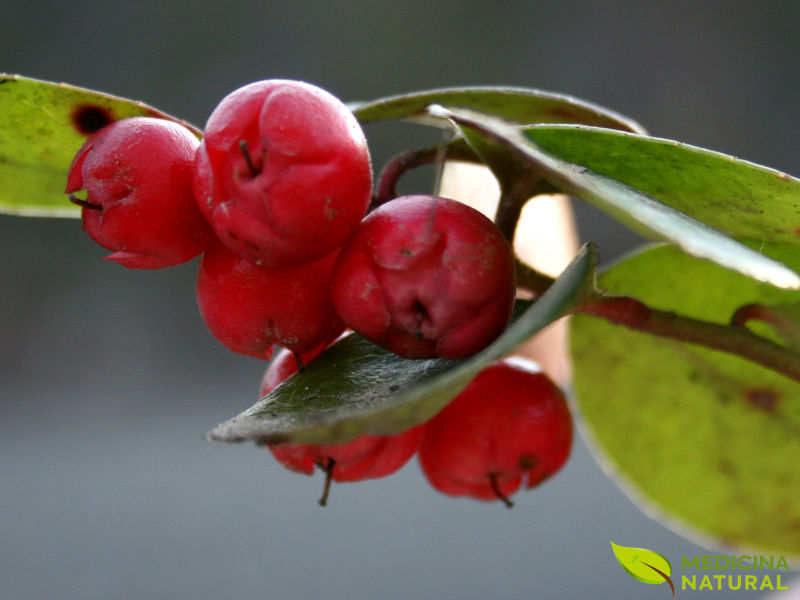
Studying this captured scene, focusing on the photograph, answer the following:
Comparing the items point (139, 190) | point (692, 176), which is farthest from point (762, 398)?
point (139, 190)

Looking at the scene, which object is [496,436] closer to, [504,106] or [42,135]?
[504,106]

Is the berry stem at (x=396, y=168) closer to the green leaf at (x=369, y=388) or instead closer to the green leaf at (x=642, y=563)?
the green leaf at (x=369, y=388)

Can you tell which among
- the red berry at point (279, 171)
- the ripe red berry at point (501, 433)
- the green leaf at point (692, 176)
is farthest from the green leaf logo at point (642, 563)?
the red berry at point (279, 171)

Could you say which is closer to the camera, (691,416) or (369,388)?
(369,388)

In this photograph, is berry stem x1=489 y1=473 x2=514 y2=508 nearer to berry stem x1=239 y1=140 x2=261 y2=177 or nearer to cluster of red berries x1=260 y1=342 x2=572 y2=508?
cluster of red berries x1=260 y1=342 x2=572 y2=508

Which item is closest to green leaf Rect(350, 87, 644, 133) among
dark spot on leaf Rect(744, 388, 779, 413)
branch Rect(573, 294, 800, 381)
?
branch Rect(573, 294, 800, 381)

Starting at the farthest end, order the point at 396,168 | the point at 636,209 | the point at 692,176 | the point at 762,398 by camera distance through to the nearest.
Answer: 1. the point at 762,398
2. the point at 396,168
3. the point at 692,176
4. the point at 636,209
